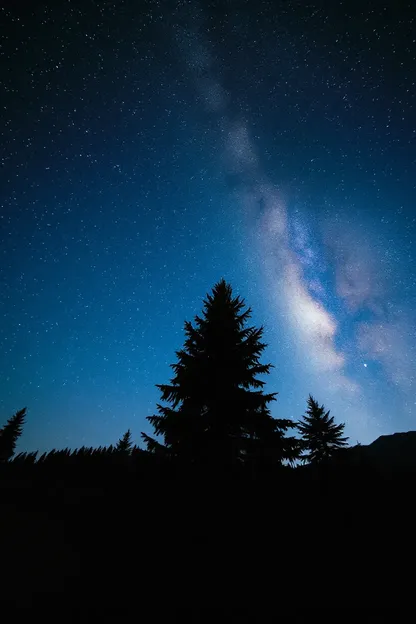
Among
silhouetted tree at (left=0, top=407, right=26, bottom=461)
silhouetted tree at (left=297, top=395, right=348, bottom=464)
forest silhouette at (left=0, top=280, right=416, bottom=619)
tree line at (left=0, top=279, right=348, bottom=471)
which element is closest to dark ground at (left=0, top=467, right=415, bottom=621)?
forest silhouette at (left=0, top=280, right=416, bottom=619)

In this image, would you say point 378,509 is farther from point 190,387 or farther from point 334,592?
point 190,387

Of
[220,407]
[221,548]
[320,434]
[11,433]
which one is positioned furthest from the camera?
[11,433]

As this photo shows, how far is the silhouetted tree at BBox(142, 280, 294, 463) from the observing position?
828 centimetres

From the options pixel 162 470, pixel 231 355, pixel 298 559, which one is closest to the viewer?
pixel 298 559

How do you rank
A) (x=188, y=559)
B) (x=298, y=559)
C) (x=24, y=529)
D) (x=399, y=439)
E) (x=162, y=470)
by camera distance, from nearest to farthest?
1. (x=298, y=559)
2. (x=188, y=559)
3. (x=24, y=529)
4. (x=162, y=470)
5. (x=399, y=439)

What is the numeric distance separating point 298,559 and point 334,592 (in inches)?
14.7

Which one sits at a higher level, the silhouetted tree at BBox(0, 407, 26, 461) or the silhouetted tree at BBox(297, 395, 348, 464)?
the silhouetted tree at BBox(297, 395, 348, 464)

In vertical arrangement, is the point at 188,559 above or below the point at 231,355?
below

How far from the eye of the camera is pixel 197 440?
27.0 feet

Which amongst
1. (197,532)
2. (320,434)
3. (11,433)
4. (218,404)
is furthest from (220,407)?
(11,433)

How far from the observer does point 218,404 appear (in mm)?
8750

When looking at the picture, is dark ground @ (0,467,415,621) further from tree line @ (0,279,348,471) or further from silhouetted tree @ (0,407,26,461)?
silhouetted tree @ (0,407,26,461)

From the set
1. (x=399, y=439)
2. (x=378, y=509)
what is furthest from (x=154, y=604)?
(x=399, y=439)

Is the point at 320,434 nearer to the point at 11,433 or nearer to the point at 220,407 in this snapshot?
the point at 220,407
